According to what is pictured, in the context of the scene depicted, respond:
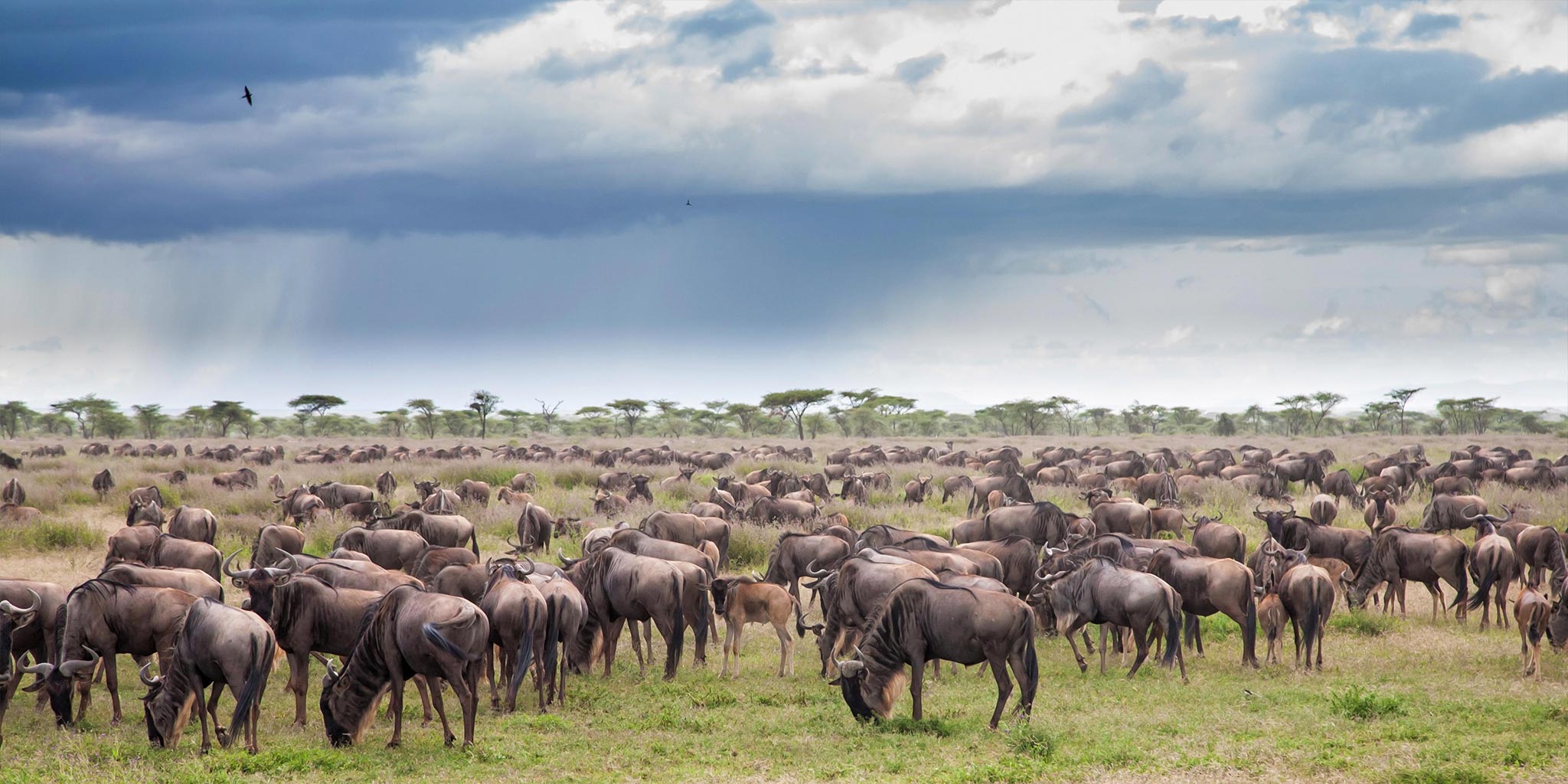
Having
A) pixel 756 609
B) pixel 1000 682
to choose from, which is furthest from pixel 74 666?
pixel 1000 682

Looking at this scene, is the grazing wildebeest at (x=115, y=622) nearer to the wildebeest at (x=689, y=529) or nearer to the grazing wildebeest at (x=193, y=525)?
the grazing wildebeest at (x=193, y=525)

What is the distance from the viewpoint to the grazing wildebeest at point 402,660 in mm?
9922

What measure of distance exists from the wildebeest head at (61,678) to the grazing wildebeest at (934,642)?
7.19 metres

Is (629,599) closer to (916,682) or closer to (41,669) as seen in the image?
(916,682)

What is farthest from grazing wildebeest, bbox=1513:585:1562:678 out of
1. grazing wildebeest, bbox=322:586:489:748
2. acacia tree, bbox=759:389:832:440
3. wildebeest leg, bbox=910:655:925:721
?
acacia tree, bbox=759:389:832:440

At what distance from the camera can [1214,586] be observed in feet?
44.7

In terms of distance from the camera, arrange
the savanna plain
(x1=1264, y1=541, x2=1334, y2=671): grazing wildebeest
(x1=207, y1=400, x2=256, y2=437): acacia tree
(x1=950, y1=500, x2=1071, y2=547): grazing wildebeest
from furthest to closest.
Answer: (x1=207, y1=400, x2=256, y2=437): acacia tree
(x1=950, y1=500, x2=1071, y2=547): grazing wildebeest
(x1=1264, y1=541, x2=1334, y2=671): grazing wildebeest
the savanna plain

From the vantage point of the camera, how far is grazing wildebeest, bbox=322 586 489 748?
391 inches

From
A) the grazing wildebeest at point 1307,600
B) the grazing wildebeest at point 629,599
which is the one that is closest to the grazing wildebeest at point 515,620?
the grazing wildebeest at point 629,599

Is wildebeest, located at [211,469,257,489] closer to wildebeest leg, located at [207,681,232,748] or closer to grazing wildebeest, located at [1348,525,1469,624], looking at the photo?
wildebeest leg, located at [207,681,232,748]

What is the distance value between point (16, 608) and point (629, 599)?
20.3 ft

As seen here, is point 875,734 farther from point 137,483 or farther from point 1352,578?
point 137,483

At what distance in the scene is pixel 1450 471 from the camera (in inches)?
1260

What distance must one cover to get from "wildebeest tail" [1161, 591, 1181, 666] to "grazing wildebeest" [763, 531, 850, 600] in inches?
194
